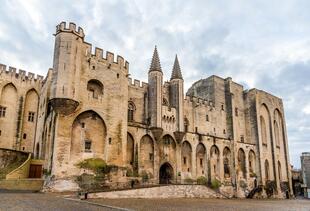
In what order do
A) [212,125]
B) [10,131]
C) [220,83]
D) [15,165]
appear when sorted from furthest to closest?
[220,83] → [212,125] → [10,131] → [15,165]

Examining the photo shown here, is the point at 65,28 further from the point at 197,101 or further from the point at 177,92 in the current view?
the point at 197,101

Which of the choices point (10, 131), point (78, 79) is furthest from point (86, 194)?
point (10, 131)

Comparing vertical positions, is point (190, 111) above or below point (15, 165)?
above

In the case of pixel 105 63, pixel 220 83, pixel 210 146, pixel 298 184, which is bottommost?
pixel 298 184

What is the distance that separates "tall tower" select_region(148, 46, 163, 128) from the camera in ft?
103

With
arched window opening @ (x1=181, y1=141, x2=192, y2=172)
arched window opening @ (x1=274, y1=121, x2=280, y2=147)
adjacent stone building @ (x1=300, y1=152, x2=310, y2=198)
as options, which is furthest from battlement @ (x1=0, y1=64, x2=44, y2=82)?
adjacent stone building @ (x1=300, y1=152, x2=310, y2=198)

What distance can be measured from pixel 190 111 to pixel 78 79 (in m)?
17.7

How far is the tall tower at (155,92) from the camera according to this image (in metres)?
31.3

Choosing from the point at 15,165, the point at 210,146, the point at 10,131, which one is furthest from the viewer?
the point at 210,146

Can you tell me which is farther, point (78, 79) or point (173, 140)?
point (173, 140)

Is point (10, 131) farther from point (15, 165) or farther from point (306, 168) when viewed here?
point (306, 168)

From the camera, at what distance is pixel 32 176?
87.3ft

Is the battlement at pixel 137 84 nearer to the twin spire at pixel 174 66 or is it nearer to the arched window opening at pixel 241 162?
the twin spire at pixel 174 66

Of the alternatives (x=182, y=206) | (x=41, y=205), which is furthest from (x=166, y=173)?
(x=41, y=205)
